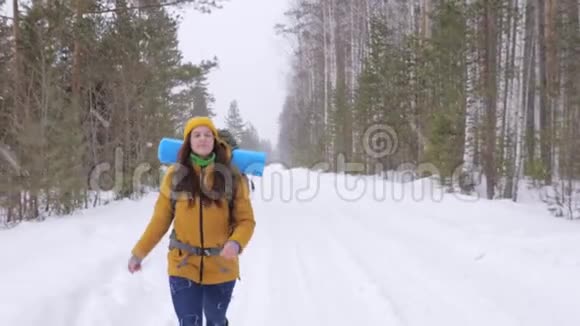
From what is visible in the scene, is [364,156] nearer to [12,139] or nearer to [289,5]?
[289,5]

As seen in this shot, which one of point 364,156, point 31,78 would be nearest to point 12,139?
point 31,78

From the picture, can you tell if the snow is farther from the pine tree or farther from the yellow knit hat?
the pine tree

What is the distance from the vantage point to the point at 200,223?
3.12 m

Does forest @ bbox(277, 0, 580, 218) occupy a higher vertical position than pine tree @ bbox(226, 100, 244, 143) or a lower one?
lower

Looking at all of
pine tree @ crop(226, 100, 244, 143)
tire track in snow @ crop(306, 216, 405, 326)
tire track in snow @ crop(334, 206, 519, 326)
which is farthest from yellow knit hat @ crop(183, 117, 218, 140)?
pine tree @ crop(226, 100, 244, 143)

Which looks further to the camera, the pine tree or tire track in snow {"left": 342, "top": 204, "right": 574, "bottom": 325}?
the pine tree

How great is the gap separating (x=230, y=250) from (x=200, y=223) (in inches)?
11.5

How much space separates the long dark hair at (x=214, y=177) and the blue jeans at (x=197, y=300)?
1.93 feet

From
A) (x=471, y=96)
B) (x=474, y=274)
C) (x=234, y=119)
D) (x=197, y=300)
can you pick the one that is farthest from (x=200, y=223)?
(x=234, y=119)

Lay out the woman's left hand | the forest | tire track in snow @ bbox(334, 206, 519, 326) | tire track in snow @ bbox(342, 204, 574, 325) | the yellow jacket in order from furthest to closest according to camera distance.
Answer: the forest → tire track in snow @ bbox(334, 206, 519, 326) → tire track in snow @ bbox(342, 204, 574, 325) → the yellow jacket → the woman's left hand

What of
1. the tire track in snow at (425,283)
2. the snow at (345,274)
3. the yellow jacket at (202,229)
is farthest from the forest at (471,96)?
the yellow jacket at (202,229)

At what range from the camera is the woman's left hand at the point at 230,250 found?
3002 mm

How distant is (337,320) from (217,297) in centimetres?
181

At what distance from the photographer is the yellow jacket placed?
3.12 metres
